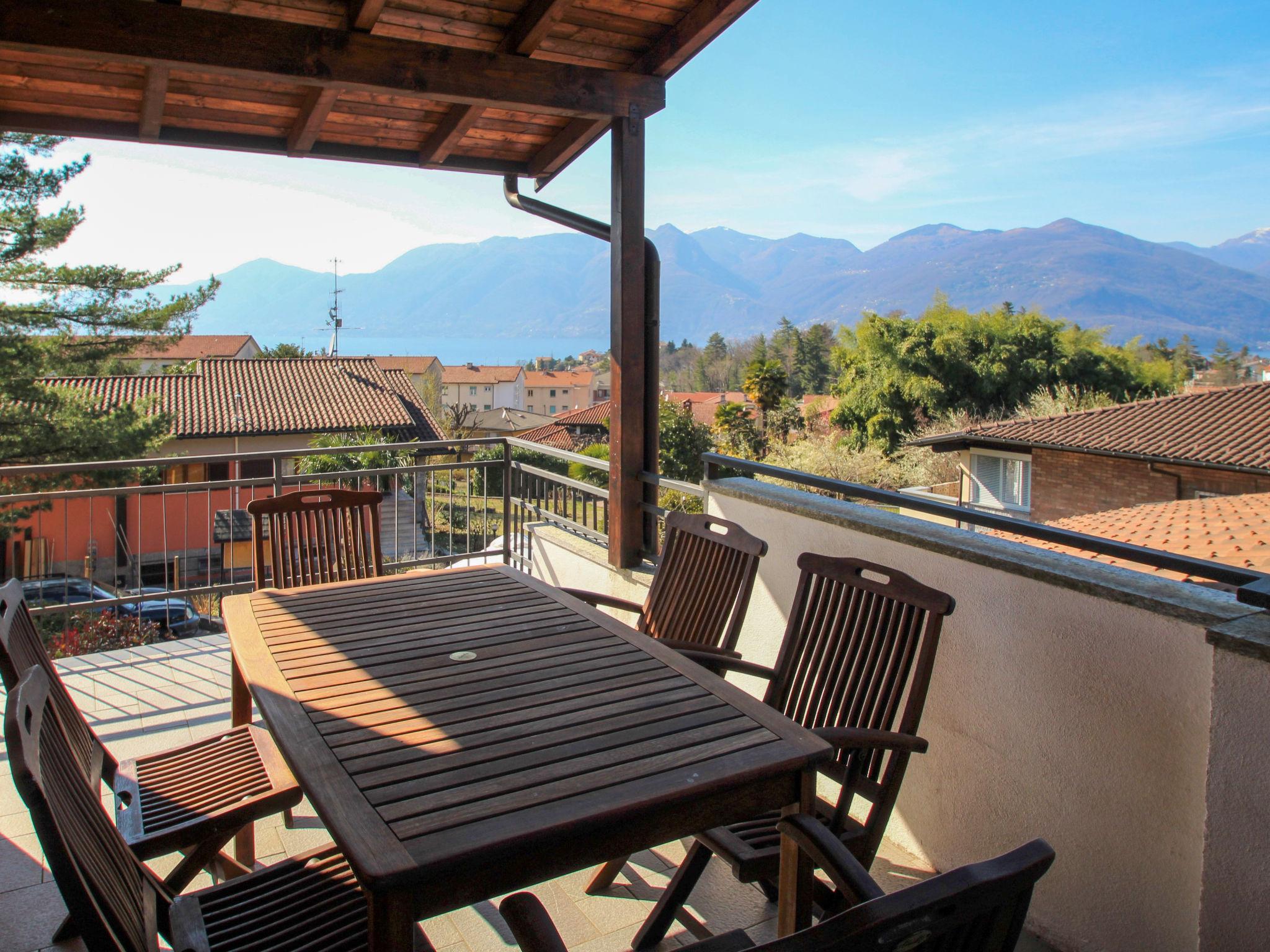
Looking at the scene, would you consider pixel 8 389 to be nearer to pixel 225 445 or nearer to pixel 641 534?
pixel 225 445

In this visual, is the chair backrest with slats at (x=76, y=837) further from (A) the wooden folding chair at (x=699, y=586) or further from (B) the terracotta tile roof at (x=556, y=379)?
(B) the terracotta tile roof at (x=556, y=379)

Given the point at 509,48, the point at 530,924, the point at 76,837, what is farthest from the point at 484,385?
the point at 530,924

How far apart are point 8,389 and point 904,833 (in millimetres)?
17782

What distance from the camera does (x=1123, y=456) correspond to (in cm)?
2272

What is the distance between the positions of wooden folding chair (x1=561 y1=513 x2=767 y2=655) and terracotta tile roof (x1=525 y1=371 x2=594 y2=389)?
73166 mm

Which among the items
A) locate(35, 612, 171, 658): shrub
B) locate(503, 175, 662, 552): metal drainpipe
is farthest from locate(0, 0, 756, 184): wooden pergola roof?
locate(35, 612, 171, 658): shrub

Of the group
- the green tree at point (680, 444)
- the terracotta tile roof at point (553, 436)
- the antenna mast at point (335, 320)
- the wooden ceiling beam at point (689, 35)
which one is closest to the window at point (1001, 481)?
the green tree at point (680, 444)

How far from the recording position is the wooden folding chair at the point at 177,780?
63.2 inches

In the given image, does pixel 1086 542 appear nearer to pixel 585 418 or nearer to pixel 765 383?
pixel 765 383

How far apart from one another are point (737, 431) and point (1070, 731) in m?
37.1

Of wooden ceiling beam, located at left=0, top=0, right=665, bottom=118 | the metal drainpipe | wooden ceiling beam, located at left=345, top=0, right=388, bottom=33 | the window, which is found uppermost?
wooden ceiling beam, located at left=345, top=0, right=388, bottom=33

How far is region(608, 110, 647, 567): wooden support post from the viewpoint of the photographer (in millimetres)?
3758

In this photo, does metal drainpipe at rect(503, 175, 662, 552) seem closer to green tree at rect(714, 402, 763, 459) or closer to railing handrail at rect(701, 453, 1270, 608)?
railing handrail at rect(701, 453, 1270, 608)

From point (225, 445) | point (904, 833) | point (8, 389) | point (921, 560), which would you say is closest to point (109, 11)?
point (921, 560)
